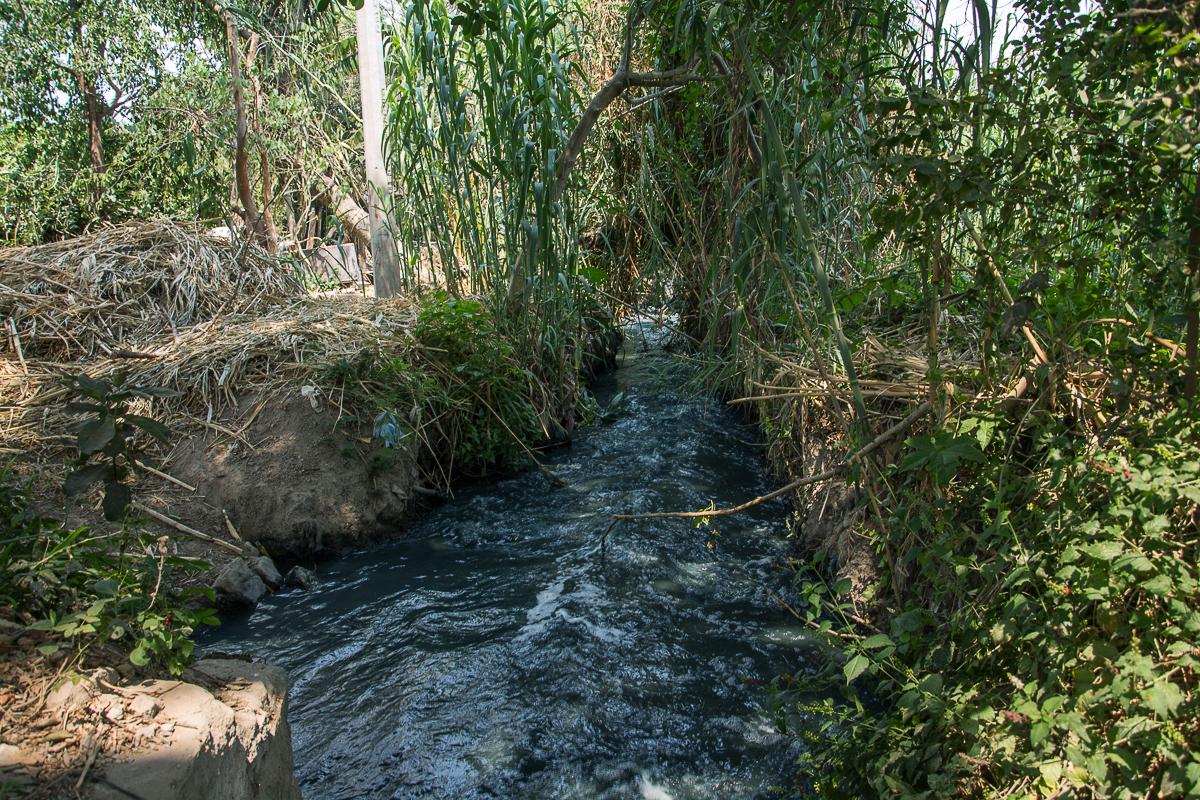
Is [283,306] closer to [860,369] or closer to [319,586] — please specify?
[319,586]

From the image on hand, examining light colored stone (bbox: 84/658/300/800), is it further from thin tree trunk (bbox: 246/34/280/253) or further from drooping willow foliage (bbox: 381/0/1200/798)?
thin tree trunk (bbox: 246/34/280/253)

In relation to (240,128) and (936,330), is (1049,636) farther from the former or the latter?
(240,128)

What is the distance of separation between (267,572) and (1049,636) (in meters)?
3.05

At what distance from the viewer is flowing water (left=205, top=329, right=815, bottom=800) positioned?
248 centimetres

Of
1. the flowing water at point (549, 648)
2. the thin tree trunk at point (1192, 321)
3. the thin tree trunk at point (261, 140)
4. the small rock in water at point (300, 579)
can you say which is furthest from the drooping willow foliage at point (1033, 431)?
the thin tree trunk at point (261, 140)

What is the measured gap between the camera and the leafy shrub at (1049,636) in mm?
1547

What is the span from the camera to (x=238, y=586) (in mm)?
3506

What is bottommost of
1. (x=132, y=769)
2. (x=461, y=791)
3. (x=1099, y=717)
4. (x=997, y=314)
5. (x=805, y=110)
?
(x=461, y=791)

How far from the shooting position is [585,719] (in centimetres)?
268

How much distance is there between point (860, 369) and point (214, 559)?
9.09 ft

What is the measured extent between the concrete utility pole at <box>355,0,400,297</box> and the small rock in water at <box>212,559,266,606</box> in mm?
2895

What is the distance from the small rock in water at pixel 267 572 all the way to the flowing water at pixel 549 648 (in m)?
0.11

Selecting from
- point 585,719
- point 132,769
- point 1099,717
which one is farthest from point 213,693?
point 1099,717

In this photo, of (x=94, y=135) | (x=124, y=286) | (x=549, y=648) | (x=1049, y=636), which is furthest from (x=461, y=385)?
(x=94, y=135)
